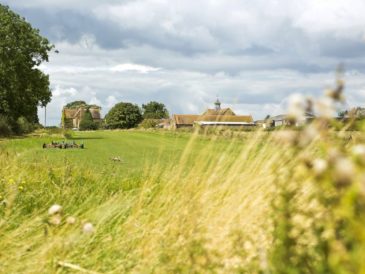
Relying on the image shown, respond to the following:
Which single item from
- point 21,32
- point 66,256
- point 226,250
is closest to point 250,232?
point 226,250

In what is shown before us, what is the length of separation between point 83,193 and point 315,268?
508 centimetres

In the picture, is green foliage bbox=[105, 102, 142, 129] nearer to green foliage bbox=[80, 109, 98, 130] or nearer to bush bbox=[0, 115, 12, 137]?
green foliage bbox=[80, 109, 98, 130]

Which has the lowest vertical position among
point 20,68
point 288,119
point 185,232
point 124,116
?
point 185,232

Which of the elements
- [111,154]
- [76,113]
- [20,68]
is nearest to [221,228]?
[111,154]

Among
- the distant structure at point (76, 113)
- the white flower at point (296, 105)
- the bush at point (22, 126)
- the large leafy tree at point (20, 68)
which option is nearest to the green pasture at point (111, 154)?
the white flower at point (296, 105)

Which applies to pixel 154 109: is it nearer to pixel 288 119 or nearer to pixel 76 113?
pixel 76 113

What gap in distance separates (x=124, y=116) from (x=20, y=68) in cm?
7136

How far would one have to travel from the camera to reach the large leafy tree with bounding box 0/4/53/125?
44469 mm

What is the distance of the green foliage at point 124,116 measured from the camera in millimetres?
117125

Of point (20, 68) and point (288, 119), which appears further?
point (20, 68)

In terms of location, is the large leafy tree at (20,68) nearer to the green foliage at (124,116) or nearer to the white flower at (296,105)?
the white flower at (296,105)

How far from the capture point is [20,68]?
46.1 meters

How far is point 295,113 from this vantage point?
2.08 metres

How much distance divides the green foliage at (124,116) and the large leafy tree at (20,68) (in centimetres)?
6775
